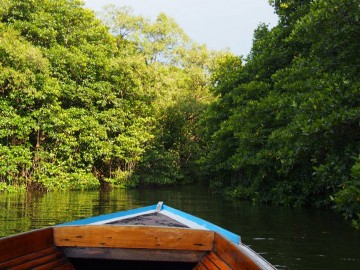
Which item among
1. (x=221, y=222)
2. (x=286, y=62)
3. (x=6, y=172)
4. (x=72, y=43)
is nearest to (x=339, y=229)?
(x=221, y=222)

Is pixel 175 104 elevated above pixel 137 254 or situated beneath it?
elevated above

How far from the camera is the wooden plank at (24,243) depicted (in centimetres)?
400

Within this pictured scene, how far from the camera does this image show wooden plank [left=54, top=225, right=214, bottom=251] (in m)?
4.54

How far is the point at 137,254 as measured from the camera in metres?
4.61

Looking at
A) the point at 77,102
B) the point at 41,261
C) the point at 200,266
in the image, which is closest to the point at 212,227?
the point at 200,266

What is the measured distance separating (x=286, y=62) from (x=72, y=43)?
1599cm

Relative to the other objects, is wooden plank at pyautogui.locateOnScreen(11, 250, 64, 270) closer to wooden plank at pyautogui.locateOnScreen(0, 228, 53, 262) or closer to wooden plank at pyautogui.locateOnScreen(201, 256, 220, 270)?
wooden plank at pyautogui.locateOnScreen(0, 228, 53, 262)

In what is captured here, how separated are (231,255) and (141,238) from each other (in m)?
1.09

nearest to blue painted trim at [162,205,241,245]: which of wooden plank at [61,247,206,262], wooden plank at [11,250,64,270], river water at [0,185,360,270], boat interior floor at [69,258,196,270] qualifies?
boat interior floor at [69,258,196,270]

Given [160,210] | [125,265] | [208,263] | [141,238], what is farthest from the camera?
[160,210]

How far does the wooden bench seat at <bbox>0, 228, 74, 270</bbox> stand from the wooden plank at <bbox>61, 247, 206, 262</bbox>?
19cm

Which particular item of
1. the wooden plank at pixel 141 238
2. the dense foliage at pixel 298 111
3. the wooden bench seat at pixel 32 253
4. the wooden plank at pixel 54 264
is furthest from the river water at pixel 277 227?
the wooden bench seat at pixel 32 253

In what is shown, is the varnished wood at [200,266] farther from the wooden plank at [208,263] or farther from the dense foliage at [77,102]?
the dense foliage at [77,102]

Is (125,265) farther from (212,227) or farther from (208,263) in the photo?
(212,227)
